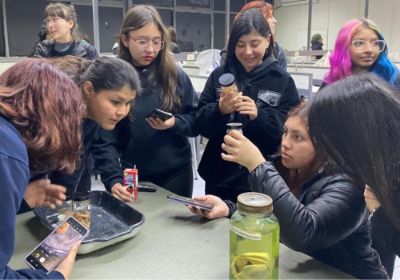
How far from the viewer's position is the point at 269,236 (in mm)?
814

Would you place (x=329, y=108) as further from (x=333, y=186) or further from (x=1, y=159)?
(x=1, y=159)

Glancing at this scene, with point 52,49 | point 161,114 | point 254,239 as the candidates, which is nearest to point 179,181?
point 161,114

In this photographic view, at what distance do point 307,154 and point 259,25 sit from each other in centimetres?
65

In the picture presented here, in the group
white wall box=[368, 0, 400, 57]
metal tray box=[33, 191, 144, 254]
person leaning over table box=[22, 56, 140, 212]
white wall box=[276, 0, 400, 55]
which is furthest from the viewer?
white wall box=[276, 0, 400, 55]

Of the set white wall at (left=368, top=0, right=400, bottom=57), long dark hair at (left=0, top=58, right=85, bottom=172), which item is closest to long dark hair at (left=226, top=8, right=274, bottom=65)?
long dark hair at (left=0, top=58, right=85, bottom=172)

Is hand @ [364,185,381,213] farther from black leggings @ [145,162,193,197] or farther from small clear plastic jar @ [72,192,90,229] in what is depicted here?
black leggings @ [145,162,193,197]

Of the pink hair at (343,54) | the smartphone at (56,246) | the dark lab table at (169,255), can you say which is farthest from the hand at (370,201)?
the pink hair at (343,54)

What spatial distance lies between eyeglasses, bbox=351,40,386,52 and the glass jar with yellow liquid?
4.65 feet

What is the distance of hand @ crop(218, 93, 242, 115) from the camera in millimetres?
1409

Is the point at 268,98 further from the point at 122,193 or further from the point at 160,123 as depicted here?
the point at 122,193

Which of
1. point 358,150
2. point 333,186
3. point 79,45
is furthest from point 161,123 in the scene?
point 79,45

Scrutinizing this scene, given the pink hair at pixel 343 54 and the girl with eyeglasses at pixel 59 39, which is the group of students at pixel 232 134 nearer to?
the pink hair at pixel 343 54

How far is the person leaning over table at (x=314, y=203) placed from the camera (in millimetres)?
907

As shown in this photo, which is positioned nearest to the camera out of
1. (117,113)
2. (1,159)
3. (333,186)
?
(1,159)
